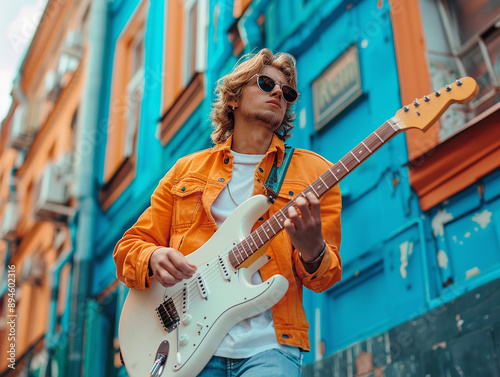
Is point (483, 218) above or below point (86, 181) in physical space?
below

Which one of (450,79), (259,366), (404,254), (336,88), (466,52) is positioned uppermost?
(336,88)

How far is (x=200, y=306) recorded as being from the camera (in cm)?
227

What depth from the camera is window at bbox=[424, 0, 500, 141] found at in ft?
10.5

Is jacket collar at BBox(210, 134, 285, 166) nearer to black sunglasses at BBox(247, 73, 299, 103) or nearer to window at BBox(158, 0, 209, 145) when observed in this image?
black sunglasses at BBox(247, 73, 299, 103)

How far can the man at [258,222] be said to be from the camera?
2082 mm

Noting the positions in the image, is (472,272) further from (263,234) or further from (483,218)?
(263,234)

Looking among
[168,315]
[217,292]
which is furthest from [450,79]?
[168,315]

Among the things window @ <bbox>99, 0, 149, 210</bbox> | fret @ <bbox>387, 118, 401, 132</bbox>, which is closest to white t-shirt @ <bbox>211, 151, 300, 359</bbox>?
fret @ <bbox>387, 118, 401, 132</bbox>

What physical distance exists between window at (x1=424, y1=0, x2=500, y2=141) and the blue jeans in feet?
4.71

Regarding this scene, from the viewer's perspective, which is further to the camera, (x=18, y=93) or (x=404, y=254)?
(x=18, y=93)

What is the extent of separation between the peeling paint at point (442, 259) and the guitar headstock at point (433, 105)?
0.80 m

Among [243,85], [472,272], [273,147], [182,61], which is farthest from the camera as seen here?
[182,61]

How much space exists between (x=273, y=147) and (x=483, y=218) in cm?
97

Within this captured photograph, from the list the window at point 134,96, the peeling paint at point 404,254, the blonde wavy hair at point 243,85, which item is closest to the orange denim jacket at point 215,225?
the blonde wavy hair at point 243,85
